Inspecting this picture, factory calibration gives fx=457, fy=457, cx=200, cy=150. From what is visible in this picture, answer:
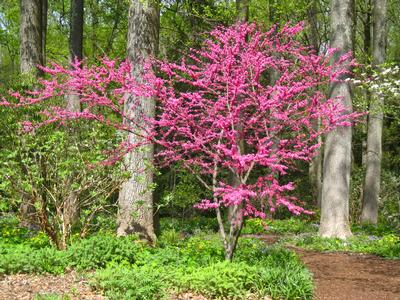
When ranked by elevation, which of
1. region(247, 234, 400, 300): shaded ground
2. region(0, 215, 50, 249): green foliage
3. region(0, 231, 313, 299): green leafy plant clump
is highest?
region(0, 231, 313, 299): green leafy plant clump

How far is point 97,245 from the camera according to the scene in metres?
6.41

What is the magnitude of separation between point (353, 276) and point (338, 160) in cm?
410

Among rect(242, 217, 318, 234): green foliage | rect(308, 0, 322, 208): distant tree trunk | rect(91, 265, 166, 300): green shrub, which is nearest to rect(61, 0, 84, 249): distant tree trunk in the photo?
rect(91, 265, 166, 300): green shrub

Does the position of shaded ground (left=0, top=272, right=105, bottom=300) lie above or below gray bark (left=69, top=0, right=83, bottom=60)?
A: below

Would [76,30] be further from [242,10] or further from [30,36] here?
[242,10]

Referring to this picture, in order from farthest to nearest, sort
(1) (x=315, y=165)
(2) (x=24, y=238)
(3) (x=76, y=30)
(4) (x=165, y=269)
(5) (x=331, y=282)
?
(1) (x=315, y=165) → (3) (x=76, y=30) → (2) (x=24, y=238) → (5) (x=331, y=282) → (4) (x=165, y=269)

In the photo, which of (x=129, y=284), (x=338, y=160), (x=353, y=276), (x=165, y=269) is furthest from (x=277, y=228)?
(x=129, y=284)

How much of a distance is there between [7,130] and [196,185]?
8.43 meters

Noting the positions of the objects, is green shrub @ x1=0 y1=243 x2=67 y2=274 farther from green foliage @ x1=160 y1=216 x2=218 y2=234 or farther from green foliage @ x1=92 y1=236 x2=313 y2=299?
green foliage @ x1=160 y1=216 x2=218 y2=234

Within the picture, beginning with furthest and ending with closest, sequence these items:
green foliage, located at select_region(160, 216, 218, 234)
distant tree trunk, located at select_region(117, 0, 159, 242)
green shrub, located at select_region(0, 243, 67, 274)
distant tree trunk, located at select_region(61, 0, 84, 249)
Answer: green foliage, located at select_region(160, 216, 218, 234), distant tree trunk, located at select_region(117, 0, 159, 242), distant tree trunk, located at select_region(61, 0, 84, 249), green shrub, located at select_region(0, 243, 67, 274)

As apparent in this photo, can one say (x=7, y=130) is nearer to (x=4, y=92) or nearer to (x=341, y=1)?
(x=4, y=92)

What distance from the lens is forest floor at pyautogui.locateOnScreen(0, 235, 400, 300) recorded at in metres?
5.24

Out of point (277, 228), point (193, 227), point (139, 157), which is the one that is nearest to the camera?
point (139, 157)

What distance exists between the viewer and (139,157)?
8.12m
